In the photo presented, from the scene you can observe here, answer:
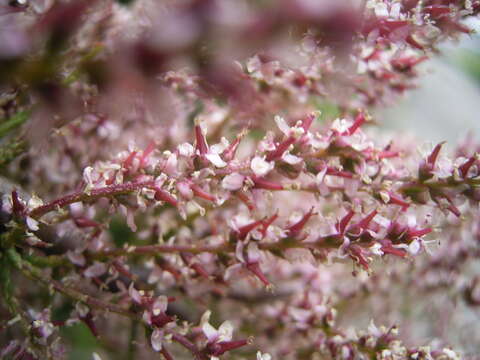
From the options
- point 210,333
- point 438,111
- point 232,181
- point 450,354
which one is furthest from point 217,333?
point 438,111

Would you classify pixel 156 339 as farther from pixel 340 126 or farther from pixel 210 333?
pixel 340 126

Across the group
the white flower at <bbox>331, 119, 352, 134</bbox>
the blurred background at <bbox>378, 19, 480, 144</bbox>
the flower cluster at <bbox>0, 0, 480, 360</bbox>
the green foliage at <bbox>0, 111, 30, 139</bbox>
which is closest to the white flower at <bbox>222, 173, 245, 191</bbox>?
the flower cluster at <bbox>0, 0, 480, 360</bbox>

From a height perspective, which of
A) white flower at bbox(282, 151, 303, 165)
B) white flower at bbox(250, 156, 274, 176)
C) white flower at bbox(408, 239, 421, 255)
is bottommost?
white flower at bbox(408, 239, 421, 255)

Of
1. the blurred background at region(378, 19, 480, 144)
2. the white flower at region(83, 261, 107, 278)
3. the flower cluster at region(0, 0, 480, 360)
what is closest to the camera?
the flower cluster at region(0, 0, 480, 360)

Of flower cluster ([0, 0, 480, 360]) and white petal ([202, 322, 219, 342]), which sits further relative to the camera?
white petal ([202, 322, 219, 342])

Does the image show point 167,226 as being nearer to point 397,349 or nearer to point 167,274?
point 167,274

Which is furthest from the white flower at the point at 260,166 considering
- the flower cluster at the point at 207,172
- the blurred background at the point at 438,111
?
the blurred background at the point at 438,111

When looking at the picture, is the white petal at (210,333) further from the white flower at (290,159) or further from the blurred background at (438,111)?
the blurred background at (438,111)

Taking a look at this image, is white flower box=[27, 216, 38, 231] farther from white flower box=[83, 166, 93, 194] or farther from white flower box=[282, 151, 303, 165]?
white flower box=[282, 151, 303, 165]
